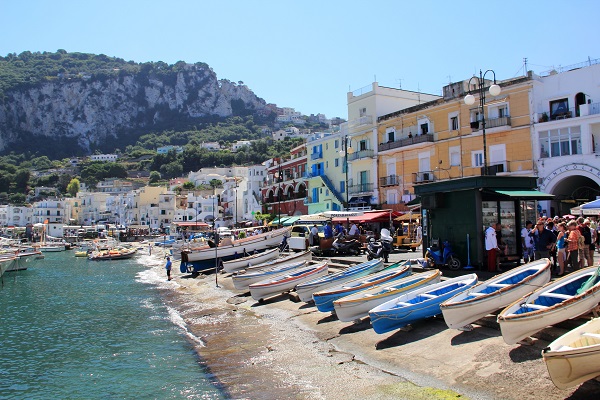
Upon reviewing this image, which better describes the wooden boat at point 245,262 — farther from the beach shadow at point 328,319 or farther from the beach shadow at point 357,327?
the beach shadow at point 357,327

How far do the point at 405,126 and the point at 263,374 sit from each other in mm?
34330

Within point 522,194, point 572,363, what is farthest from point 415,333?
point 522,194

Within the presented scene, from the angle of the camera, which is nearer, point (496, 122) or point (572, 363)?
point (572, 363)

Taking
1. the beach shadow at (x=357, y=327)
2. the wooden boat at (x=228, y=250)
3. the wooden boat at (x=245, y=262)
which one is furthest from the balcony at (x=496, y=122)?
the beach shadow at (x=357, y=327)

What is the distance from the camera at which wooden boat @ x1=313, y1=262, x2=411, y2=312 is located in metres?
14.3

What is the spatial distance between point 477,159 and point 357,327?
26.2 metres

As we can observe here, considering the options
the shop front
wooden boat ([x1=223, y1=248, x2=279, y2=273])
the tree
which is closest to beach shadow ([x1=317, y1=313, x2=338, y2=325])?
the shop front

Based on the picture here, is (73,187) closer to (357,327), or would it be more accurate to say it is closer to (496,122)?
(496,122)

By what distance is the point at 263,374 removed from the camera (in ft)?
35.5

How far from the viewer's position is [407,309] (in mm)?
11367

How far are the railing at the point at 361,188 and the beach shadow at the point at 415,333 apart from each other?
33949 millimetres

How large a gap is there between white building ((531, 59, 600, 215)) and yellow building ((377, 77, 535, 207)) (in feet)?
2.81

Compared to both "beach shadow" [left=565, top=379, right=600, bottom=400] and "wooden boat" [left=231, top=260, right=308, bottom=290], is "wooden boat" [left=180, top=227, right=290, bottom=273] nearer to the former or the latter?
"wooden boat" [left=231, top=260, right=308, bottom=290]

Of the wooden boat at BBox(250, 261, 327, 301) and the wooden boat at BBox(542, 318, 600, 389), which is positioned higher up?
the wooden boat at BBox(542, 318, 600, 389)
